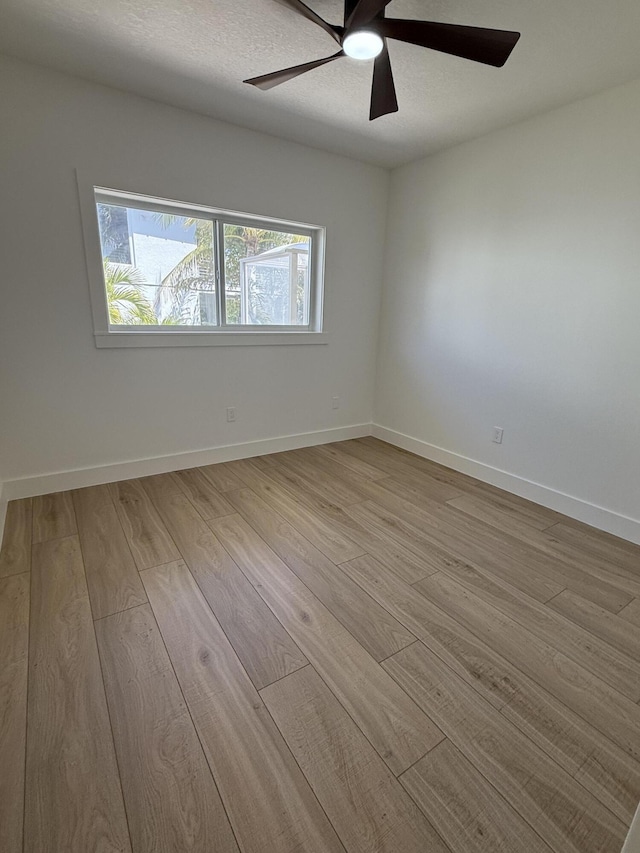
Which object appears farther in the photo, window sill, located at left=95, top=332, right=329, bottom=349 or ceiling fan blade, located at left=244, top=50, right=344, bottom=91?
window sill, located at left=95, top=332, right=329, bottom=349

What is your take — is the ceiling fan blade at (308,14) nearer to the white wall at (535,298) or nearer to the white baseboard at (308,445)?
the white wall at (535,298)

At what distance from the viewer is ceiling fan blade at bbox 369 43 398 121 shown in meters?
1.68

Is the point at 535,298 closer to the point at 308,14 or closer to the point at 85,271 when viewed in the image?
the point at 308,14

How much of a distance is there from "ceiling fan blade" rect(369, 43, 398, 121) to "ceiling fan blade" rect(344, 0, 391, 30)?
0.19 m

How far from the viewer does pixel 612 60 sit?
1.93 m

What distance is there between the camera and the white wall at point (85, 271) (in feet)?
7.53

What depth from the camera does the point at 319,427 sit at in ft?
12.6

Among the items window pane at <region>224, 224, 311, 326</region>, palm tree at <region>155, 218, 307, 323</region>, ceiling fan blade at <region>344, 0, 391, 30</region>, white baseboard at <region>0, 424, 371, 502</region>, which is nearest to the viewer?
ceiling fan blade at <region>344, 0, 391, 30</region>

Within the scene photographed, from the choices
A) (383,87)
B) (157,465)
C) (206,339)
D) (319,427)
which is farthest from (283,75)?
(319,427)

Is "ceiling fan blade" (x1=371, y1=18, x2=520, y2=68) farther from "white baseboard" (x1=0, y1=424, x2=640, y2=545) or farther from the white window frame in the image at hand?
"white baseboard" (x1=0, y1=424, x2=640, y2=545)

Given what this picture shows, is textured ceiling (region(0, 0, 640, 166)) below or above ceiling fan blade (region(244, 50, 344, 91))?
above

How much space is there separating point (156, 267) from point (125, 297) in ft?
1.01

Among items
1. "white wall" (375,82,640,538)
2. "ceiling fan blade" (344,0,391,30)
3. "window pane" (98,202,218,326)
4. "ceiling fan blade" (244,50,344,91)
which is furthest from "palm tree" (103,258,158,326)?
"white wall" (375,82,640,538)

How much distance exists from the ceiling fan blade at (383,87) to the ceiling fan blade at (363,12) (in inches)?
7.4
